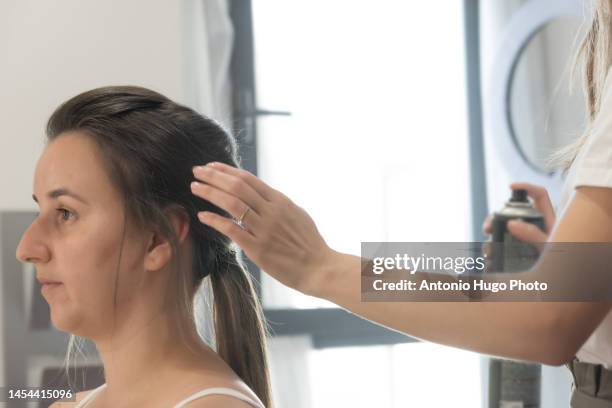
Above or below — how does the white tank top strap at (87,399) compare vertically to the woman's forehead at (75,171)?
below

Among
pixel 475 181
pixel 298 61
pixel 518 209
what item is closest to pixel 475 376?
pixel 475 181

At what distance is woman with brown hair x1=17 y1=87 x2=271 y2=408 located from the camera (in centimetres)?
103

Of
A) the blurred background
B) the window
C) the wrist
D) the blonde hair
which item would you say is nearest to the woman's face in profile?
the wrist

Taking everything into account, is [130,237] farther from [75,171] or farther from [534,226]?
[534,226]

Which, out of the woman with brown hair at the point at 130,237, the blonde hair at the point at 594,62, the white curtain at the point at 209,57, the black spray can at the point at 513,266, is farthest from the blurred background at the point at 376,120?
the blonde hair at the point at 594,62

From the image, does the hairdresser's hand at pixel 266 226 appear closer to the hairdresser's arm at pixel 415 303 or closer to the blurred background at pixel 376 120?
the hairdresser's arm at pixel 415 303

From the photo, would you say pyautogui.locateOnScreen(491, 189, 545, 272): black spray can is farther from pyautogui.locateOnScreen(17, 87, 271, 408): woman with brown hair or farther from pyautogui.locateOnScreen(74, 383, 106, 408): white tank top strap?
pyautogui.locateOnScreen(74, 383, 106, 408): white tank top strap

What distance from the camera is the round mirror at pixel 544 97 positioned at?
8.38 ft

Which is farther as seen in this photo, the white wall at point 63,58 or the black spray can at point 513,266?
the white wall at point 63,58

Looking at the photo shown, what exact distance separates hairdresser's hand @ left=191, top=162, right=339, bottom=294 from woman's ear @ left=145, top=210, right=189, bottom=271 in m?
0.18

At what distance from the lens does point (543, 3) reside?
243 cm

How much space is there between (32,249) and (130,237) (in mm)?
122

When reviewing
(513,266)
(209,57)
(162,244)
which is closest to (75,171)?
(162,244)

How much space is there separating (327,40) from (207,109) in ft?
1.73
